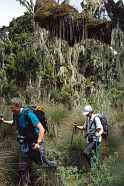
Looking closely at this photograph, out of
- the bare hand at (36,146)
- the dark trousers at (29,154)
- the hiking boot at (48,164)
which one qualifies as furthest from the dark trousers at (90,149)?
the bare hand at (36,146)

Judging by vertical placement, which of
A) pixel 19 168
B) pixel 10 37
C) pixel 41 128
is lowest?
pixel 19 168

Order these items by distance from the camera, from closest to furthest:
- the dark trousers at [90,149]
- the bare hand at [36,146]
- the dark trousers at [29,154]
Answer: the bare hand at [36,146], the dark trousers at [29,154], the dark trousers at [90,149]

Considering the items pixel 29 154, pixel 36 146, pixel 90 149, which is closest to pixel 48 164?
pixel 29 154

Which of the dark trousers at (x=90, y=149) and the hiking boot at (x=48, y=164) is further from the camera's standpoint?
the dark trousers at (x=90, y=149)

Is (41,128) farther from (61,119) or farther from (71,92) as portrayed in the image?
(71,92)

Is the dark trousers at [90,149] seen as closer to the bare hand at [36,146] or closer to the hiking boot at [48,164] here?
the hiking boot at [48,164]

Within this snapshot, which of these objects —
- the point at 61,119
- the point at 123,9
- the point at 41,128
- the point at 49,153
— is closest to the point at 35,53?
the point at 123,9

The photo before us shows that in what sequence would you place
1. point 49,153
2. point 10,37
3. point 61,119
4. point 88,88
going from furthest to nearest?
point 10,37 → point 88,88 → point 61,119 → point 49,153

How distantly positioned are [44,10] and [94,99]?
16.9 feet

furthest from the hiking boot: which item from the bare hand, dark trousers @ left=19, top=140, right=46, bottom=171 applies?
the bare hand

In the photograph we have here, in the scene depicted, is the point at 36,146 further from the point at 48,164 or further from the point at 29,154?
the point at 48,164

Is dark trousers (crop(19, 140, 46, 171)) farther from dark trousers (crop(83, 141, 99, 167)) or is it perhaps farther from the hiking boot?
dark trousers (crop(83, 141, 99, 167))

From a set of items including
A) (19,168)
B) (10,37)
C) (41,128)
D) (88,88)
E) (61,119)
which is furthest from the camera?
(10,37)

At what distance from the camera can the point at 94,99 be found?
810 inches
